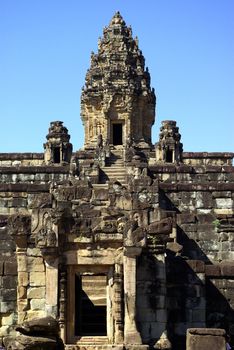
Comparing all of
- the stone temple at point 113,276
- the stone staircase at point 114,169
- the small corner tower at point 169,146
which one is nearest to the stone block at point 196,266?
the stone temple at point 113,276

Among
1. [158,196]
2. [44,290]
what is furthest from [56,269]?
[158,196]

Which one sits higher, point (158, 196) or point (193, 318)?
point (158, 196)

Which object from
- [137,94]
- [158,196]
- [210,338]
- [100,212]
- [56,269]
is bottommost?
[210,338]

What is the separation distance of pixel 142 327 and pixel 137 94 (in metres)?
25.7

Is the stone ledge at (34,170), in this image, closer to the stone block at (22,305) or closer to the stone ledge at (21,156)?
the stone ledge at (21,156)

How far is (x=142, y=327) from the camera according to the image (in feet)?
41.7

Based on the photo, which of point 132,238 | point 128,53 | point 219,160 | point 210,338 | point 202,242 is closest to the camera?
point 210,338

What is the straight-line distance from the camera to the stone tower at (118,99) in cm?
3684

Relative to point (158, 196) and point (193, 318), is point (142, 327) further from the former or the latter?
point (158, 196)

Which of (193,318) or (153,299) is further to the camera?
(193,318)

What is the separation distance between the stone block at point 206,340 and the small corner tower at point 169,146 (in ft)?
79.7

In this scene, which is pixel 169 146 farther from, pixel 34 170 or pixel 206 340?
pixel 206 340

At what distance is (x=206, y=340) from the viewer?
10.5m

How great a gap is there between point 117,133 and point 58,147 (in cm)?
323
